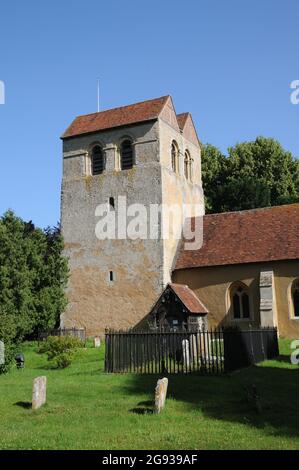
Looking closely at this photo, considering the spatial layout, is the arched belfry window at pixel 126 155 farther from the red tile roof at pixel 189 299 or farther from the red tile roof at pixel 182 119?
the red tile roof at pixel 189 299

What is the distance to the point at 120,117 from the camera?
3219cm

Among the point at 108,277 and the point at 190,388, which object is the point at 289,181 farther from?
the point at 190,388

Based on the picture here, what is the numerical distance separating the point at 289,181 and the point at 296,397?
1435 inches

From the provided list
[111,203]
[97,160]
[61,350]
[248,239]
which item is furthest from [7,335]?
[97,160]

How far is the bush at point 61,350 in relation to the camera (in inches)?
814

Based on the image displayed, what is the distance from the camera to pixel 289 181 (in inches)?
1848

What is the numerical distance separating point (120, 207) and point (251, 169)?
2159 cm

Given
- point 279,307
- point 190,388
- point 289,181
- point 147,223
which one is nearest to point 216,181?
point 289,181

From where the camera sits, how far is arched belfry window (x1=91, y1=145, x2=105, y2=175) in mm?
32031

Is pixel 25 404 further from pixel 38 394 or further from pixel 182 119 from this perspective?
pixel 182 119

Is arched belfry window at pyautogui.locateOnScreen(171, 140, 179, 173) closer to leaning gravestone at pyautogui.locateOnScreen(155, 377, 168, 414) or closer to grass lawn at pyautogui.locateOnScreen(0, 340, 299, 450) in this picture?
grass lawn at pyautogui.locateOnScreen(0, 340, 299, 450)

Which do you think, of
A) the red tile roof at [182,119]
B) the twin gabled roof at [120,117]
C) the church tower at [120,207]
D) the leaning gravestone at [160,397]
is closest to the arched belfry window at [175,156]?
the church tower at [120,207]

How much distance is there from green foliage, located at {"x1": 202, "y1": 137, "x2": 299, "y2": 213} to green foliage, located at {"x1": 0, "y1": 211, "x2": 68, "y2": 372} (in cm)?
1851

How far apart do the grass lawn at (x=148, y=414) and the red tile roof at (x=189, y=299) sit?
860cm
